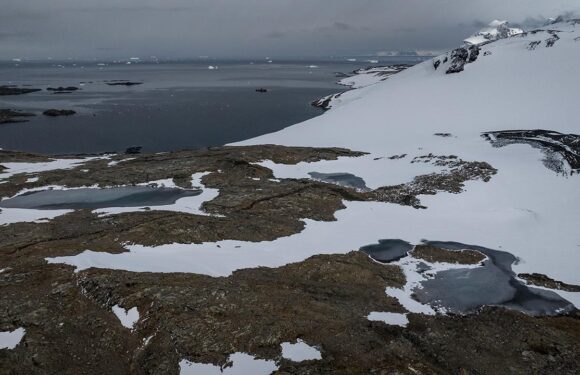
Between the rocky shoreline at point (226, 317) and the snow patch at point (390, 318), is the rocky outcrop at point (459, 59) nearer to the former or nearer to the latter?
the rocky shoreline at point (226, 317)

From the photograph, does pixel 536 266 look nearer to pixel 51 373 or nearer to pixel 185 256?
pixel 185 256

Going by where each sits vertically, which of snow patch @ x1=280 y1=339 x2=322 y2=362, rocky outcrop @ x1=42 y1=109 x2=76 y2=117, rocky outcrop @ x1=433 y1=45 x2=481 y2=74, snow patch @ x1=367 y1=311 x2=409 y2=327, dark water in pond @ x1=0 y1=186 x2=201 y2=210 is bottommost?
rocky outcrop @ x1=42 y1=109 x2=76 y2=117

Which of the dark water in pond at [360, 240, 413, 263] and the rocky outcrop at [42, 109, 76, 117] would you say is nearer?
the dark water in pond at [360, 240, 413, 263]

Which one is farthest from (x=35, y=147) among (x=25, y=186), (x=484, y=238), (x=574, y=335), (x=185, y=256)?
(x=574, y=335)

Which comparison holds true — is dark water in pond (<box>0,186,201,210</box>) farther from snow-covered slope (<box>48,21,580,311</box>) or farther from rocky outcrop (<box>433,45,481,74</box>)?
rocky outcrop (<box>433,45,481,74</box>)

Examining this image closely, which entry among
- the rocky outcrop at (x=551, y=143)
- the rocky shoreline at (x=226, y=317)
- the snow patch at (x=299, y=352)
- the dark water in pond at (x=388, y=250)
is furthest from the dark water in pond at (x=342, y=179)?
the snow patch at (x=299, y=352)

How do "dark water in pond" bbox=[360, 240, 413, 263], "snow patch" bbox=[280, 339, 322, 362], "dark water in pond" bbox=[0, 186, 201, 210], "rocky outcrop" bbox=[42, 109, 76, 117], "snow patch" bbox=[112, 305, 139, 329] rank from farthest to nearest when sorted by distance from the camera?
"rocky outcrop" bbox=[42, 109, 76, 117]
"dark water in pond" bbox=[0, 186, 201, 210]
"dark water in pond" bbox=[360, 240, 413, 263]
"snow patch" bbox=[112, 305, 139, 329]
"snow patch" bbox=[280, 339, 322, 362]

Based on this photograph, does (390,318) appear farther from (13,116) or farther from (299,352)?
(13,116)

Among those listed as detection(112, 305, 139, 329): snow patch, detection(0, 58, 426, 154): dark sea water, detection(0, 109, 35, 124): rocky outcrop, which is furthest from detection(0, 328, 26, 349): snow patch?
detection(0, 109, 35, 124): rocky outcrop
